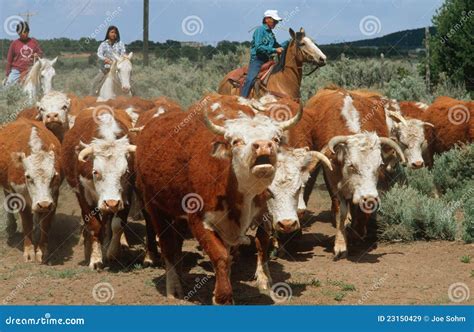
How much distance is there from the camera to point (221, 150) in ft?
23.0

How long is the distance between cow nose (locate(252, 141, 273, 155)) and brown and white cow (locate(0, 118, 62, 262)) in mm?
4362

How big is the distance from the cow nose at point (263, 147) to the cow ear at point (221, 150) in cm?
52

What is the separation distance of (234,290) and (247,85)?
5.66 metres

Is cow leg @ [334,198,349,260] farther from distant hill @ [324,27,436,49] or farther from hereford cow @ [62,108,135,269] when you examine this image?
distant hill @ [324,27,436,49]

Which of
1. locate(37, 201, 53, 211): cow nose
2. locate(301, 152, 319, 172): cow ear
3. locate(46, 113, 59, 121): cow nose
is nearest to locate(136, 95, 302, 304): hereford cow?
locate(301, 152, 319, 172): cow ear

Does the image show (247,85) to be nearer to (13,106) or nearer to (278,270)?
(278,270)

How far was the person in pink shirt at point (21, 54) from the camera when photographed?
17688 millimetres

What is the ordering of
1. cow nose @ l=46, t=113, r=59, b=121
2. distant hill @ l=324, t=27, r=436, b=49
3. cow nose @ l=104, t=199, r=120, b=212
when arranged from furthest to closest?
distant hill @ l=324, t=27, r=436, b=49
cow nose @ l=46, t=113, r=59, b=121
cow nose @ l=104, t=199, r=120, b=212

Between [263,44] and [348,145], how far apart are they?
4.55 m

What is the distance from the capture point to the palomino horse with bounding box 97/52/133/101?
1576 cm

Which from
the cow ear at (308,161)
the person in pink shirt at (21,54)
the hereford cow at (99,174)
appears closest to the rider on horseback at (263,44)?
the hereford cow at (99,174)

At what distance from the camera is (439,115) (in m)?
14.2

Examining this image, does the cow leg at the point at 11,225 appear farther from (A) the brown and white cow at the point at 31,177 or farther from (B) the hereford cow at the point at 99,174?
(B) the hereford cow at the point at 99,174

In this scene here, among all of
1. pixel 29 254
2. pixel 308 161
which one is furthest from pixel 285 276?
pixel 29 254
